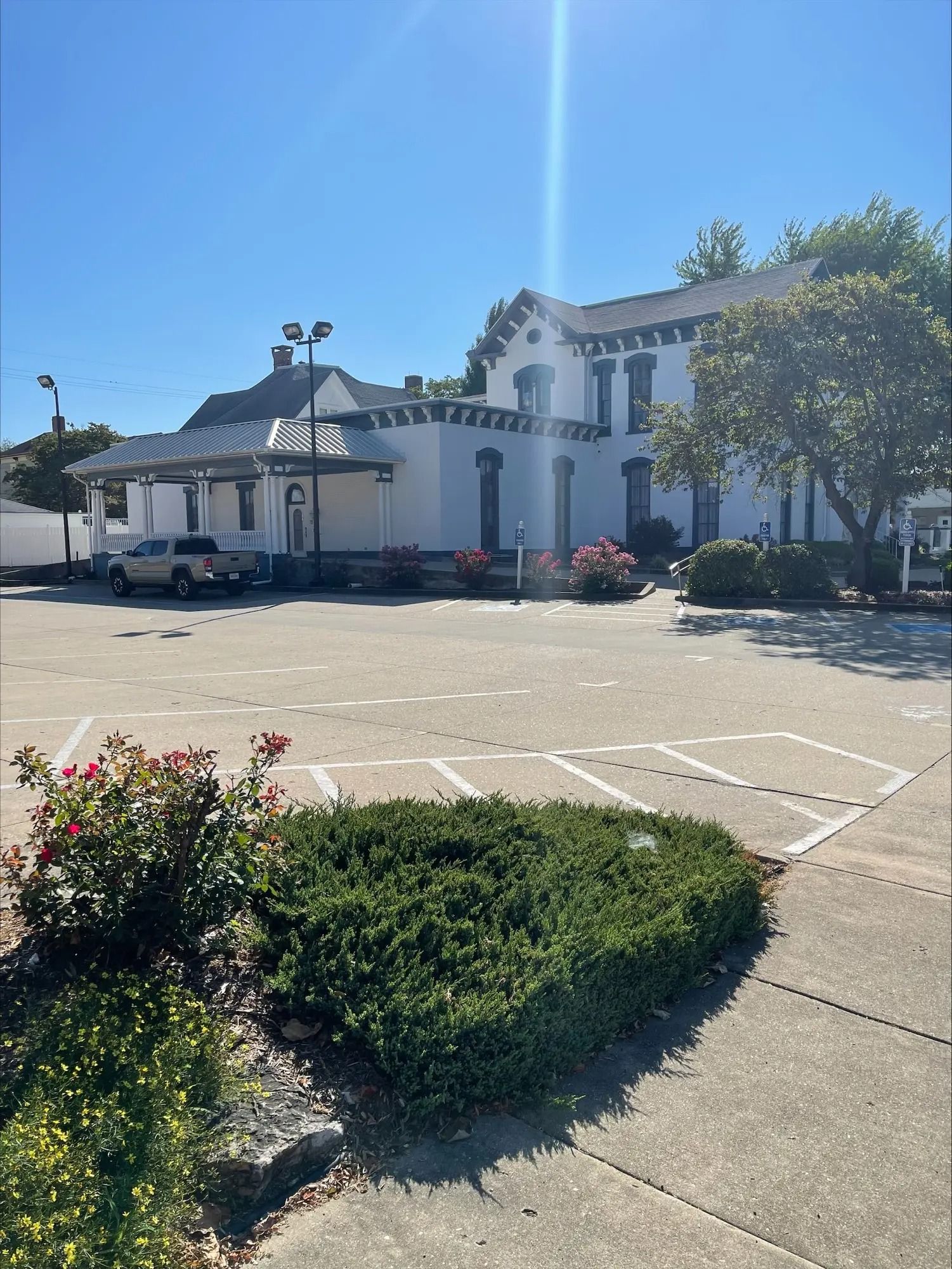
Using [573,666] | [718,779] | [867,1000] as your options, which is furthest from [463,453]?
[867,1000]

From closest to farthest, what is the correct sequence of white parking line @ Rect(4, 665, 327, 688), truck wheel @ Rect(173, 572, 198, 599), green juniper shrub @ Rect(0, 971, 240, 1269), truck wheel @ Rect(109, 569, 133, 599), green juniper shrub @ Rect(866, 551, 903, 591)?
green juniper shrub @ Rect(0, 971, 240, 1269)
white parking line @ Rect(4, 665, 327, 688)
green juniper shrub @ Rect(866, 551, 903, 591)
truck wheel @ Rect(173, 572, 198, 599)
truck wheel @ Rect(109, 569, 133, 599)

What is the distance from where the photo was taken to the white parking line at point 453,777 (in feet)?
23.1

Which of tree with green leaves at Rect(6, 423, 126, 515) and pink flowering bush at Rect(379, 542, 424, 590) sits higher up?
tree with green leaves at Rect(6, 423, 126, 515)

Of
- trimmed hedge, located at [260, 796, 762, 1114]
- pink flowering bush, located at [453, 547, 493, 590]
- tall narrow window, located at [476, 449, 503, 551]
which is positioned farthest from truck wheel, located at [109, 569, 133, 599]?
trimmed hedge, located at [260, 796, 762, 1114]

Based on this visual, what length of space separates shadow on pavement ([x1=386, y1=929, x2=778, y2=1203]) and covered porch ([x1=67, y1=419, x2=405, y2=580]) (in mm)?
26898

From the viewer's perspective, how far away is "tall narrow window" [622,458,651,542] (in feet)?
116

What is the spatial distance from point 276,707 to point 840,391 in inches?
716

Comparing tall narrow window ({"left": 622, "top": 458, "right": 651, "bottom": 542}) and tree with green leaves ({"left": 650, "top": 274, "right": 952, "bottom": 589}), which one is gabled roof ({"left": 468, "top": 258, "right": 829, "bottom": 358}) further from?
tree with green leaves ({"left": 650, "top": 274, "right": 952, "bottom": 589})

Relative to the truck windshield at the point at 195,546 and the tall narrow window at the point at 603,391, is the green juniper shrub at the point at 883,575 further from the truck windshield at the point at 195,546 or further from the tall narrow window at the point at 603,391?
the truck windshield at the point at 195,546

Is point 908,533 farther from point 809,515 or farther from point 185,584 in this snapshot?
point 185,584

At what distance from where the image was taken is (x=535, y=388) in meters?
37.6

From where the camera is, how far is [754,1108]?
135 inches

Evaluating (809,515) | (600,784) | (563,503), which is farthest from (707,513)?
(600,784)

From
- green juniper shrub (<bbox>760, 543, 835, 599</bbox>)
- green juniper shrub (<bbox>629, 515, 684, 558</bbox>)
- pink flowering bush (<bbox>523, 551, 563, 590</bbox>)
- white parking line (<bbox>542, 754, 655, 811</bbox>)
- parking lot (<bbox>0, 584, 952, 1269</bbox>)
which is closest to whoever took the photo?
parking lot (<bbox>0, 584, 952, 1269</bbox>)
